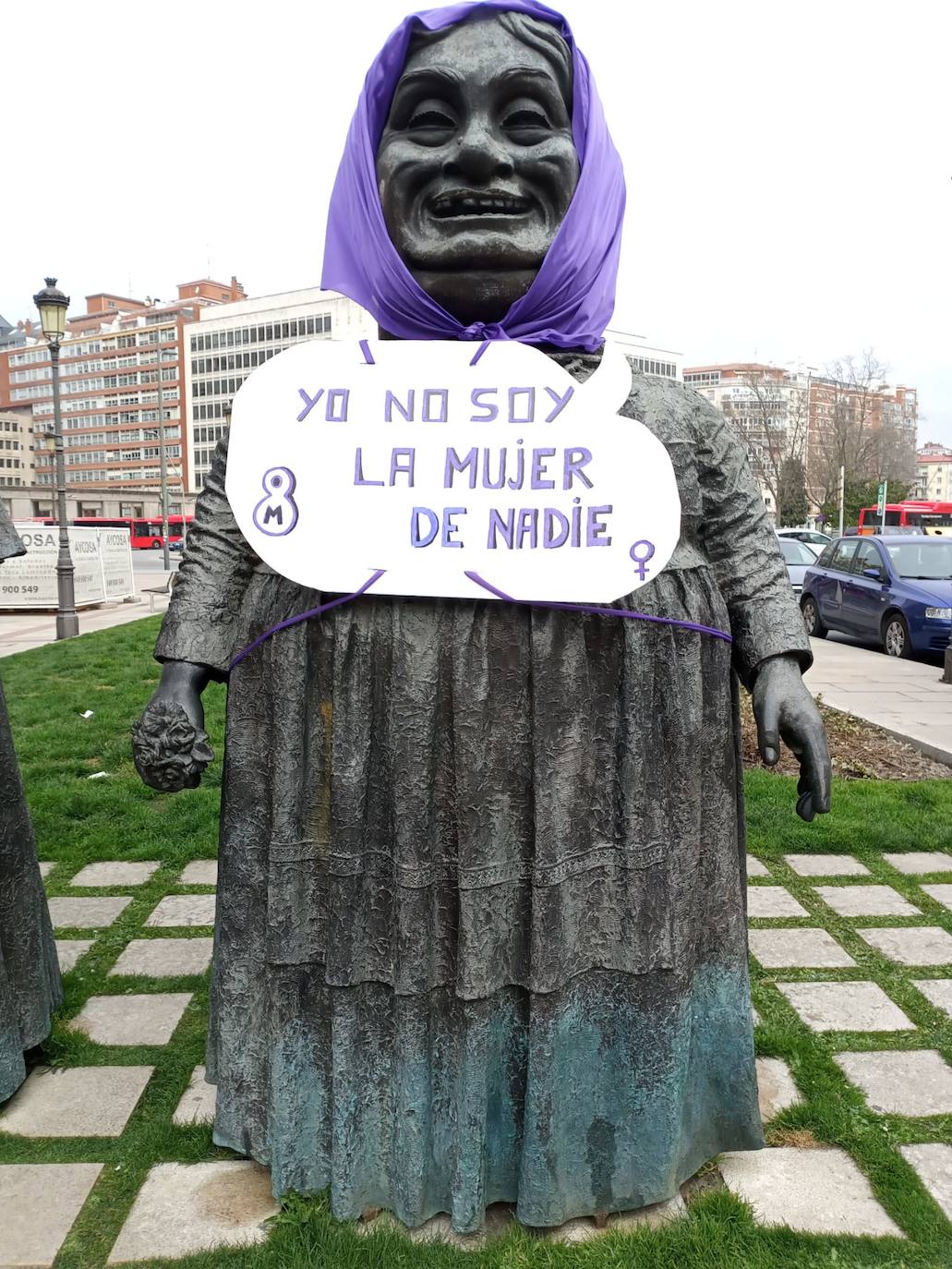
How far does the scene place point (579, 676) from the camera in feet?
6.21

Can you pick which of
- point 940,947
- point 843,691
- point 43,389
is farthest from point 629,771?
point 43,389

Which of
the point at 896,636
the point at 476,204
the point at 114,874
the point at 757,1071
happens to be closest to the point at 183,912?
the point at 114,874

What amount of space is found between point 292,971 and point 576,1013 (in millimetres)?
580

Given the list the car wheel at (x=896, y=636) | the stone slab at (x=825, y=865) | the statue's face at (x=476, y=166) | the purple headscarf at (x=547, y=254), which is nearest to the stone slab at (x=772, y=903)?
the stone slab at (x=825, y=865)

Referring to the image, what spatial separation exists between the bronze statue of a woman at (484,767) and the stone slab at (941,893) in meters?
2.38

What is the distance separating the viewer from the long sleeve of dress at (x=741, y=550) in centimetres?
206

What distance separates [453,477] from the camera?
74.8 inches

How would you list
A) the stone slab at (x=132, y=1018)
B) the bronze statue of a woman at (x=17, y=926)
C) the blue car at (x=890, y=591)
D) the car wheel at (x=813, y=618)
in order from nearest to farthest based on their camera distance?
the bronze statue of a woman at (x=17, y=926), the stone slab at (x=132, y=1018), the blue car at (x=890, y=591), the car wheel at (x=813, y=618)

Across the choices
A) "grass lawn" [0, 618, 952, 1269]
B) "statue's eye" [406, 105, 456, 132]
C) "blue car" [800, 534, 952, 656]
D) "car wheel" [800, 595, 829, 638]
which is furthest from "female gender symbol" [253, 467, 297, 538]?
"car wheel" [800, 595, 829, 638]

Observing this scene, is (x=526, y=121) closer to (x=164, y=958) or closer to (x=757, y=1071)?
(x=757, y=1071)

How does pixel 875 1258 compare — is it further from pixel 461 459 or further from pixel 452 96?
pixel 452 96

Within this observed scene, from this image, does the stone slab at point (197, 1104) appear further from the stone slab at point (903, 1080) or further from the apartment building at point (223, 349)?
the apartment building at point (223, 349)

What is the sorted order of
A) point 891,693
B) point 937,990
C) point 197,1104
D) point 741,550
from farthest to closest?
point 891,693 → point 937,990 → point 197,1104 → point 741,550

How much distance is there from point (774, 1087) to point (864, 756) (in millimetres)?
4201
